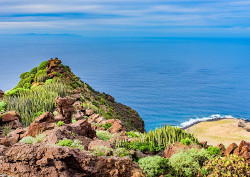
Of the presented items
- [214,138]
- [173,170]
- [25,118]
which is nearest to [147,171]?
[173,170]

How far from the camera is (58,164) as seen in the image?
781cm

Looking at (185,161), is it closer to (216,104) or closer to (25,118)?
(25,118)

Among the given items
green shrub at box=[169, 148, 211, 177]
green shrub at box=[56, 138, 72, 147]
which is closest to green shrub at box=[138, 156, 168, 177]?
green shrub at box=[169, 148, 211, 177]

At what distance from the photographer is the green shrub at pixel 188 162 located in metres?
10.1

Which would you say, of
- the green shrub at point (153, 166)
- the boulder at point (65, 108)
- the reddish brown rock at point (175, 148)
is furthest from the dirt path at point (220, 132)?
the green shrub at point (153, 166)

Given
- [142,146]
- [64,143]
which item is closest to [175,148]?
[142,146]

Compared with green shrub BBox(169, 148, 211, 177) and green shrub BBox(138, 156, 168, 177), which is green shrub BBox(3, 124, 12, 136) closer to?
green shrub BBox(138, 156, 168, 177)

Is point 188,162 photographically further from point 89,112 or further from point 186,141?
point 89,112

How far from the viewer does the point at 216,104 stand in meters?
87.3

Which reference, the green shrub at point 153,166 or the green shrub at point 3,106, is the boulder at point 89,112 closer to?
the green shrub at point 3,106

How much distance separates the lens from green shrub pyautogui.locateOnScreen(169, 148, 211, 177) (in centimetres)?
1015

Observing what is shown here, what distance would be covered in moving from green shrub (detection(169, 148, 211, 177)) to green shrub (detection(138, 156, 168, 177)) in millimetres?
354

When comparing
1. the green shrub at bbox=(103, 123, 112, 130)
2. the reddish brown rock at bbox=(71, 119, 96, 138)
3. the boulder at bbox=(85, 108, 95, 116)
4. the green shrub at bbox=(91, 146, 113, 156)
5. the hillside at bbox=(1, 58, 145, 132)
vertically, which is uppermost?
the hillside at bbox=(1, 58, 145, 132)

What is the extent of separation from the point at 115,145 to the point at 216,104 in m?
81.6
